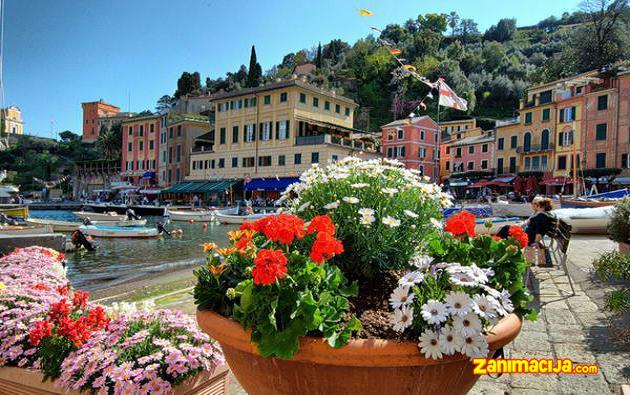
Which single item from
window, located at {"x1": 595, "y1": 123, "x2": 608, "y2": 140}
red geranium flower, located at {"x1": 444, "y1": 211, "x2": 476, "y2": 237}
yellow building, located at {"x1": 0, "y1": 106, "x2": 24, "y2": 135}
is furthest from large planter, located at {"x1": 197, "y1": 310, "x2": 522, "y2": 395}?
yellow building, located at {"x1": 0, "y1": 106, "x2": 24, "y2": 135}

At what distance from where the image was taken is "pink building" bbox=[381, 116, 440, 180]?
2039 inches

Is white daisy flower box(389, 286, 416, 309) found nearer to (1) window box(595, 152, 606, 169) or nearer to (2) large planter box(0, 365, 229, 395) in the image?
(2) large planter box(0, 365, 229, 395)

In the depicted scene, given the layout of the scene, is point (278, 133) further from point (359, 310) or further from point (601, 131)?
point (359, 310)

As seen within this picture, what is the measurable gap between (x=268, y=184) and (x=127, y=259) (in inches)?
1149

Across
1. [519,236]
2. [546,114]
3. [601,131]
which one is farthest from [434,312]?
[546,114]

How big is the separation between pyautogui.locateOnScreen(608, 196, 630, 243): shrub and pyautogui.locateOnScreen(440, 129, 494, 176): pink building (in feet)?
157

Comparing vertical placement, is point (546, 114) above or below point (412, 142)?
above

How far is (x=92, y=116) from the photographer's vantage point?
390 feet

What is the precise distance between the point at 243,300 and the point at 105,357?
94cm

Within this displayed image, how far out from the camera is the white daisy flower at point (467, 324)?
1816 millimetres

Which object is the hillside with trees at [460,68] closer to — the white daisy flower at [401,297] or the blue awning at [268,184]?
the blue awning at [268,184]

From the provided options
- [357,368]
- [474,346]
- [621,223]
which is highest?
[621,223]

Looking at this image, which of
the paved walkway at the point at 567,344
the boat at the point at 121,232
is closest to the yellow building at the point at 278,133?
the boat at the point at 121,232

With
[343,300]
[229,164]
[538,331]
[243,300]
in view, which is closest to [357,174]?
[343,300]
